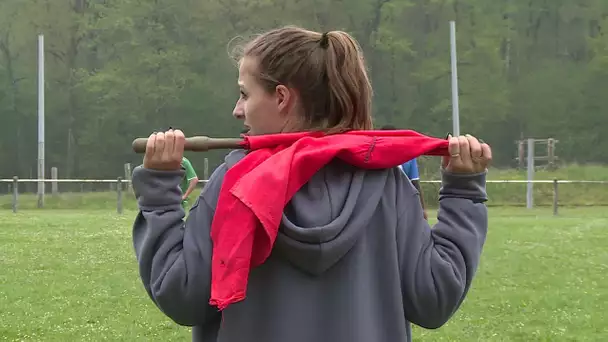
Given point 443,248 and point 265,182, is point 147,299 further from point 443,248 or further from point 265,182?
point 265,182

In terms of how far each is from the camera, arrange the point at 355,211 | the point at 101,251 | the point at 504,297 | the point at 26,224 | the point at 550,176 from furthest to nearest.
A: the point at 550,176
the point at 26,224
the point at 101,251
the point at 504,297
the point at 355,211

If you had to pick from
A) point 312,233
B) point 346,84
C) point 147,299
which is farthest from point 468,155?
point 147,299

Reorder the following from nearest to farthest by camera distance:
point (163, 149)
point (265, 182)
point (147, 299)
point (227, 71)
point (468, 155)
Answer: point (265, 182)
point (163, 149)
point (468, 155)
point (147, 299)
point (227, 71)

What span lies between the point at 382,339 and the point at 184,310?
1.40ft

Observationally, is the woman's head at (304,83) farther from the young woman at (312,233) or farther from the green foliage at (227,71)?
the green foliage at (227,71)

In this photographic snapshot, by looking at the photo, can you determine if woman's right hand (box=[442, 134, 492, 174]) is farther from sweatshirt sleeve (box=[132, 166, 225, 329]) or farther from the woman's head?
sweatshirt sleeve (box=[132, 166, 225, 329])

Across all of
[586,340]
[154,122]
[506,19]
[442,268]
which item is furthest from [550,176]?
[442,268]

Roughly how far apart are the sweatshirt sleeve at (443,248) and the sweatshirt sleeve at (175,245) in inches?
16.5

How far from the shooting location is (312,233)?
170 centimetres

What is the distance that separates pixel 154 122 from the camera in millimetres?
50062

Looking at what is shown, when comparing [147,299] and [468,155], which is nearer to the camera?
[468,155]

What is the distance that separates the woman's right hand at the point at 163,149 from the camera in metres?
1.78

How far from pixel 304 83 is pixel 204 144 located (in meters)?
0.26

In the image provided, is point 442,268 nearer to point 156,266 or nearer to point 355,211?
point 355,211
